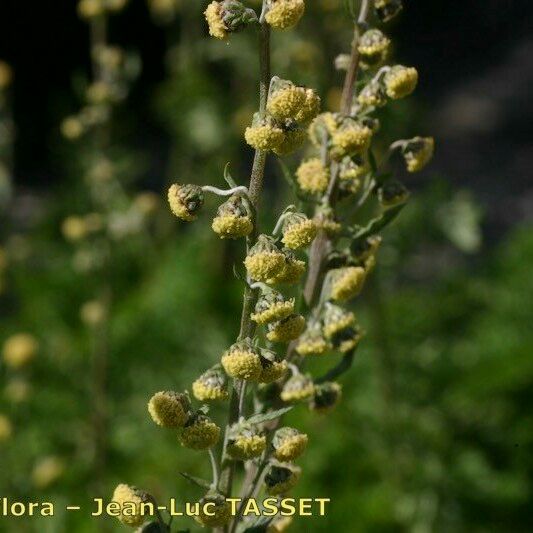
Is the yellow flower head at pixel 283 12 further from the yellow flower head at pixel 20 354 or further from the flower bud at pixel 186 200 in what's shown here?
the yellow flower head at pixel 20 354

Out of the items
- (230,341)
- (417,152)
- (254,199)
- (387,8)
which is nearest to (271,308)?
(254,199)

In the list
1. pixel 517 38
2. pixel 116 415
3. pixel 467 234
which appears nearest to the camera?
pixel 467 234

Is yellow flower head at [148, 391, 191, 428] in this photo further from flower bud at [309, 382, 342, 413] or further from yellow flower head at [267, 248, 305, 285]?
flower bud at [309, 382, 342, 413]

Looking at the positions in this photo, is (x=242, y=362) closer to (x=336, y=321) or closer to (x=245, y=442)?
(x=245, y=442)

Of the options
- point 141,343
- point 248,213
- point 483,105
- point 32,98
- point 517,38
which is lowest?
point 248,213

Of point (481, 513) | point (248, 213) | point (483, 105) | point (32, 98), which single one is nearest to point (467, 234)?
point (481, 513)

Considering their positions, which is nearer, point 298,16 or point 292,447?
point 298,16

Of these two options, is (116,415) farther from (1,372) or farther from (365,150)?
(365,150)

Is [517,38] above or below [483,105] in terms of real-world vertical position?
above
